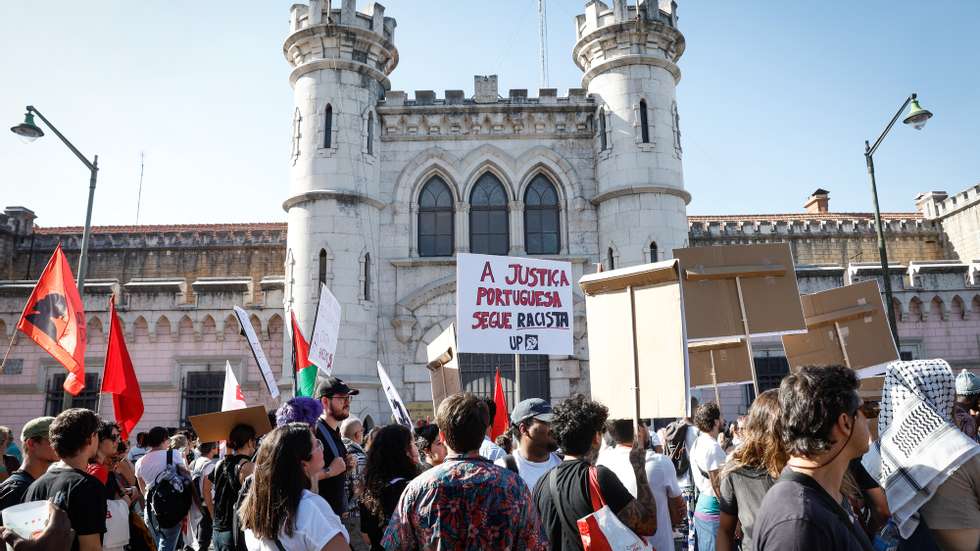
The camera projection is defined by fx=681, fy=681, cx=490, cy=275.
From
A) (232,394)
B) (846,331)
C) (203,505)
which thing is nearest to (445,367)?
(232,394)

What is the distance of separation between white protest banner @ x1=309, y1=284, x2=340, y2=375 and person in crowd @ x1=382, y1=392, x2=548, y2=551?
612cm

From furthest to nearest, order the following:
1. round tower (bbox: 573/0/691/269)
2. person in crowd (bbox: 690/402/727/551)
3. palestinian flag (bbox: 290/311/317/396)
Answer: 1. round tower (bbox: 573/0/691/269)
2. palestinian flag (bbox: 290/311/317/396)
3. person in crowd (bbox: 690/402/727/551)

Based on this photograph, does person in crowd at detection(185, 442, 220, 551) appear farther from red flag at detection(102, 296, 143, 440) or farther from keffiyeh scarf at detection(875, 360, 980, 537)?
keffiyeh scarf at detection(875, 360, 980, 537)

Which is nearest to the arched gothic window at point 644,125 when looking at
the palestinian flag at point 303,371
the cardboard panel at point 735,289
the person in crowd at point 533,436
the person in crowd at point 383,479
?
the palestinian flag at point 303,371

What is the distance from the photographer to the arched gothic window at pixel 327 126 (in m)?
16.6

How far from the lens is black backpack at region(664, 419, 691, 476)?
7.01 meters

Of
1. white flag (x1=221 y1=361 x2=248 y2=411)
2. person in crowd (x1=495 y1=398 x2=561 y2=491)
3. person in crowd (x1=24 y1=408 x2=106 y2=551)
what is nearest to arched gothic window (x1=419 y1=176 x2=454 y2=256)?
white flag (x1=221 y1=361 x2=248 y2=411)

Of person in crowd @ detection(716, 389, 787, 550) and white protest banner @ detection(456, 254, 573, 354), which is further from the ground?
white protest banner @ detection(456, 254, 573, 354)

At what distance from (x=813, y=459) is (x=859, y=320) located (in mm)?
6095

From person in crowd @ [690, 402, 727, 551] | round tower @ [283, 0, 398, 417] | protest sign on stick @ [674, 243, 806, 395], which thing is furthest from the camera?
round tower @ [283, 0, 398, 417]

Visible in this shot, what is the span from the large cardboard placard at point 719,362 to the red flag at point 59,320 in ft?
24.7

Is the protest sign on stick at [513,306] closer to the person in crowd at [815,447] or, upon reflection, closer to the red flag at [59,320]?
the red flag at [59,320]

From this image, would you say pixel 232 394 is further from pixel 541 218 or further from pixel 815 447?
pixel 541 218

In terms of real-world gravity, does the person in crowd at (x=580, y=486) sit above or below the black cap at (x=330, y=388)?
below
